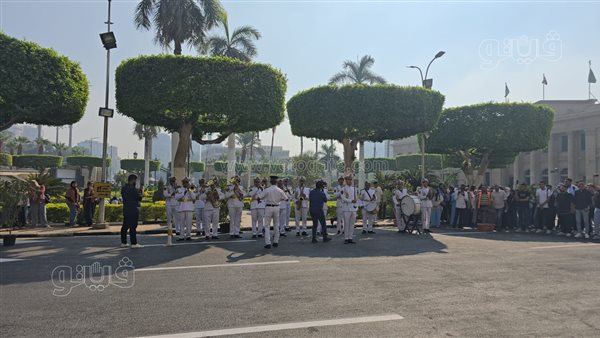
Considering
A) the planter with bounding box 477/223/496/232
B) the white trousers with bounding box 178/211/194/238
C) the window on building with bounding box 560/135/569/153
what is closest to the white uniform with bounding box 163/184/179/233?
the white trousers with bounding box 178/211/194/238

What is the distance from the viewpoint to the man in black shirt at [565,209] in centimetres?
1648

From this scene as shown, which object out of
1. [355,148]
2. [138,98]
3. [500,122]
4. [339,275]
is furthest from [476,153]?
[339,275]

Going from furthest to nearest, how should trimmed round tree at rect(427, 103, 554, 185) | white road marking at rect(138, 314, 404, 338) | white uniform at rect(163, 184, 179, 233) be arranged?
trimmed round tree at rect(427, 103, 554, 185) < white uniform at rect(163, 184, 179, 233) < white road marking at rect(138, 314, 404, 338)

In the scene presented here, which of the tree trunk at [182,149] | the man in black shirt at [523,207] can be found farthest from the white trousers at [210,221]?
the man in black shirt at [523,207]

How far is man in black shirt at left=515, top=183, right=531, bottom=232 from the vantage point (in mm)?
18309

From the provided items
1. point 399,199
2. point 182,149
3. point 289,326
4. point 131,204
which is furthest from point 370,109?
point 289,326

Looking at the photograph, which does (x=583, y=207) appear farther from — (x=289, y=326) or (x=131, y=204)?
(x=131, y=204)

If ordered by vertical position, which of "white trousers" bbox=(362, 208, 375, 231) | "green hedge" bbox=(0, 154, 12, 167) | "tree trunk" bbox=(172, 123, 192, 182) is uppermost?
"green hedge" bbox=(0, 154, 12, 167)

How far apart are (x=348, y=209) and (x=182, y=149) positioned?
32.8 ft

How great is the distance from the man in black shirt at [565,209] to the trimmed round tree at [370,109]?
885 centimetres

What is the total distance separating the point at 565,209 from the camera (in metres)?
16.5

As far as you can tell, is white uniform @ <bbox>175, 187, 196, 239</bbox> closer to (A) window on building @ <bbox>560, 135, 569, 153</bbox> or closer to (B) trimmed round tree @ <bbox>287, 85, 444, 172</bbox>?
(B) trimmed round tree @ <bbox>287, 85, 444, 172</bbox>

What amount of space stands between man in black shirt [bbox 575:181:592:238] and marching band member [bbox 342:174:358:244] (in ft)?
26.1

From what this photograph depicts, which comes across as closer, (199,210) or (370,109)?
(199,210)
